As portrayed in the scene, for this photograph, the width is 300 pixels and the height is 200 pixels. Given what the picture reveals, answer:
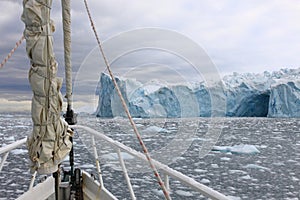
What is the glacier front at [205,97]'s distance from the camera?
17.2 m

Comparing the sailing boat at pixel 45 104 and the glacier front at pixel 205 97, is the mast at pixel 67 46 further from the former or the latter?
the glacier front at pixel 205 97

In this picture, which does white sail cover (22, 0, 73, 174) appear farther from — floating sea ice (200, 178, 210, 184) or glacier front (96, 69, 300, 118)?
glacier front (96, 69, 300, 118)

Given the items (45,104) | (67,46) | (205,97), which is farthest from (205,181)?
(205,97)

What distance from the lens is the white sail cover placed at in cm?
108

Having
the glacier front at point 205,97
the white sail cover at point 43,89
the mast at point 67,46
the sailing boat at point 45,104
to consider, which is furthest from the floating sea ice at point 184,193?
the glacier front at point 205,97

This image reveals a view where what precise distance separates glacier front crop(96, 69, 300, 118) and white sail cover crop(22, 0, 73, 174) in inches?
605

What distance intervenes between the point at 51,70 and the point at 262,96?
20404 millimetres

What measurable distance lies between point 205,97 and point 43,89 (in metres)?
19.4

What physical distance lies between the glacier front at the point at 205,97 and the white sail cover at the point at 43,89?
15356 mm

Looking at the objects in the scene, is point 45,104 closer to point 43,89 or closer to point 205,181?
point 43,89

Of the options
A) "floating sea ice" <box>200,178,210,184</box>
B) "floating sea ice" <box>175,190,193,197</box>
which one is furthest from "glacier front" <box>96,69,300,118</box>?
"floating sea ice" <box>175,190,193,197</box>

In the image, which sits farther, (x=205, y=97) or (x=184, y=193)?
(x=205, y=97)

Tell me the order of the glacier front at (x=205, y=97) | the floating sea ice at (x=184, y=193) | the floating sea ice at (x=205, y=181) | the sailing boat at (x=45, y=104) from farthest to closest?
the glacier front at (x=205, y=97) → the floating sea ice at (x=205, y=181) → the floating sea ice at (x=184, y=193) → the sailing boat at (x=45, y=104)

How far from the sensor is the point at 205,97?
789 inches
